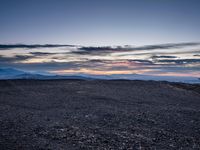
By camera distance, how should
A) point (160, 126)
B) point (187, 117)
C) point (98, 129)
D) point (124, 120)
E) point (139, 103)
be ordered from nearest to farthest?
point (98, 129)
point (160, 126)
point (124, 120)
point (187, 117)
point (139, 103)

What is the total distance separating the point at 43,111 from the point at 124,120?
6.88 m

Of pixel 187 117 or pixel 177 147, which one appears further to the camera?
pixel 187 117

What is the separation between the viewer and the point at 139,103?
23438 mm

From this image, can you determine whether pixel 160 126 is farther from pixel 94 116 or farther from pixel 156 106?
pixel 156 106

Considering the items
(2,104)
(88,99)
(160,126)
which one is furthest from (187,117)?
(2,104)

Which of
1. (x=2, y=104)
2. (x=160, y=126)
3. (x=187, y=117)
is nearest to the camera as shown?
(x=160, y=126)

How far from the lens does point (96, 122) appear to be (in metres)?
15.9

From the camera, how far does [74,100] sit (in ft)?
78.5

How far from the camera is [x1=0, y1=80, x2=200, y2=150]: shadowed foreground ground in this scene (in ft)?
38.7

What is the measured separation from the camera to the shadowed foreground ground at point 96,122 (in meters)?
11.8

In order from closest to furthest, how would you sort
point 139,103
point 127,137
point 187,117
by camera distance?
point 127,137 < point 187,117 < point 139,103

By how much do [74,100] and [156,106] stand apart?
8180 mm

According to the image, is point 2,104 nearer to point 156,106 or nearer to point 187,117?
point 156,106

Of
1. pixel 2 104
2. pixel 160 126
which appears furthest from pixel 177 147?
pixel 2 104
